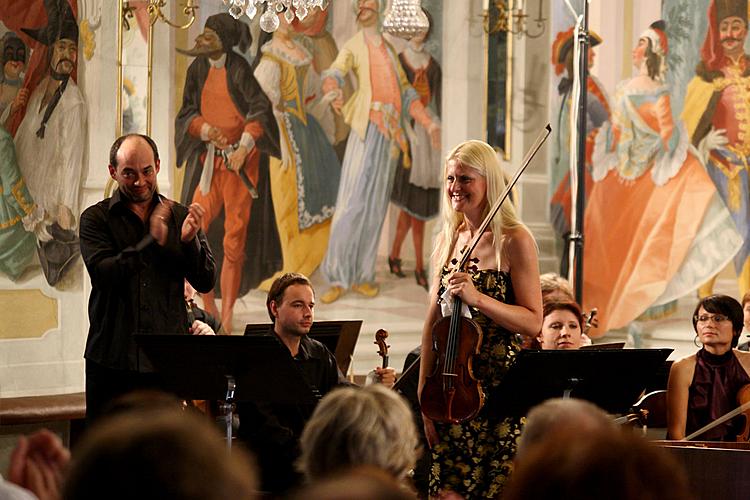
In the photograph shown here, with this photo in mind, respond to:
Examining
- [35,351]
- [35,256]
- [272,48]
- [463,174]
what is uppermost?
[272,48]

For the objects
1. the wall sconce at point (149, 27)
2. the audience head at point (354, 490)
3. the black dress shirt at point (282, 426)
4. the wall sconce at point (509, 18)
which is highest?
the wall sconce at point (509, 18)

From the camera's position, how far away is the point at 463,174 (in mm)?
4418

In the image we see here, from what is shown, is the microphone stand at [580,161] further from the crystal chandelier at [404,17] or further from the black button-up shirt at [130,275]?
the black button-up shirt at [130,275]

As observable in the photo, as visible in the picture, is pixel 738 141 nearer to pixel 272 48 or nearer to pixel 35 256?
pixel 272 48

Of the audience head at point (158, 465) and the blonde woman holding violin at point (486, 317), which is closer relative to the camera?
the audience head at point (158, 465)

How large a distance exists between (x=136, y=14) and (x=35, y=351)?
6.89ft

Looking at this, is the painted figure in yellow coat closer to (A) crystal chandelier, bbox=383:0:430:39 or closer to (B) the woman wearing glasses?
(A) crystal chandelier, bbox=383:0:430:39

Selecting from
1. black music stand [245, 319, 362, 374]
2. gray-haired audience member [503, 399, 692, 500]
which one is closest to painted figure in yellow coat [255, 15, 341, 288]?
black music stand [245, 319, 362, 374]

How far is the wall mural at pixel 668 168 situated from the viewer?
9031 millimetres

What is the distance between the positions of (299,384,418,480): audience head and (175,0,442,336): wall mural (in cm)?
565

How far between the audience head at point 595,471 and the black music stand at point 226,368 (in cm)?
302

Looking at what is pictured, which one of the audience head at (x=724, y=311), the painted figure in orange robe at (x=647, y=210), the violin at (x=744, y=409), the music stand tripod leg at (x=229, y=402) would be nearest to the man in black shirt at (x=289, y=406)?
the music stand tripod leg at (x=229, y=402)

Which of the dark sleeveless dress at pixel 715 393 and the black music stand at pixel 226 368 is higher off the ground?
the black music stand at pixel 226 368

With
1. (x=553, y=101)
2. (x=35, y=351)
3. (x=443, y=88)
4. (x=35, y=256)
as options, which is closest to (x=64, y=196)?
(x=35, y=256)
